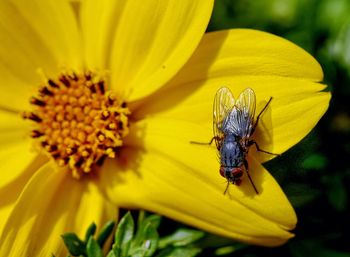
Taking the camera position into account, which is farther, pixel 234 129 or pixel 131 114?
pixel 131 114

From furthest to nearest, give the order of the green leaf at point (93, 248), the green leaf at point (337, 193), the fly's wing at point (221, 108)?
the green leaf at point (337, 193)
the fly's wing at point (221, 108)
the green leaf at point (93, 248)

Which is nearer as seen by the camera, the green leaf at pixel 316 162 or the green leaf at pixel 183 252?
the green leaf at pixel 183 252

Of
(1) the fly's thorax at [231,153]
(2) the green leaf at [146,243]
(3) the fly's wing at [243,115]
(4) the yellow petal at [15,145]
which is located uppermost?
(4) the yellow petal at [15,145]

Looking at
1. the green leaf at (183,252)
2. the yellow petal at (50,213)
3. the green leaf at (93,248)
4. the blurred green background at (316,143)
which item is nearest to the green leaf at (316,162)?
the blurred green background at (316,143)

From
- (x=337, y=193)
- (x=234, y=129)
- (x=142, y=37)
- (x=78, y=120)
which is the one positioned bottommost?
(x=337, y=193)

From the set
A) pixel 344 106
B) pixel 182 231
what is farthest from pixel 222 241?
pixel 344 106

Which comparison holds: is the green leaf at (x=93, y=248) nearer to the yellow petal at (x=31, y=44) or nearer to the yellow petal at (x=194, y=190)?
Answer: the yellow petal at (x=194, y=190)

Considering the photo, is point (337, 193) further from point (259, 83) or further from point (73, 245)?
point (73, 245)

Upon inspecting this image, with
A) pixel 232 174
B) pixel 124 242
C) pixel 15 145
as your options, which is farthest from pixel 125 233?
pixel 15 145
